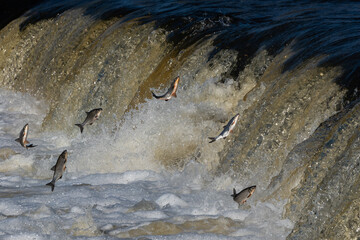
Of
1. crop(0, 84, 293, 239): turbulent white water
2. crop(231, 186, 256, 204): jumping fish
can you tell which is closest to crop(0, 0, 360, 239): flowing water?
crop(0, 84, 293, 239): turbulent white water

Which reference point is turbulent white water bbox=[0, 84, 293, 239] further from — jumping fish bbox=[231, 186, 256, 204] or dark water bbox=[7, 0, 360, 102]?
dark water bbox=[7, 0, 360, 102]

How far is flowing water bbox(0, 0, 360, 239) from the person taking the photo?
20.0ft

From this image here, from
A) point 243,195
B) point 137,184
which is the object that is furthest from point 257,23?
point 243,195

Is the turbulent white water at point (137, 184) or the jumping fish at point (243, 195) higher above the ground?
the turbulent white water at point (137, 184)

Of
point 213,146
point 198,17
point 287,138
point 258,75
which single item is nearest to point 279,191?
point 287,138

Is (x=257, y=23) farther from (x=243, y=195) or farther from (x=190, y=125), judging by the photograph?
(x=243, y=195)

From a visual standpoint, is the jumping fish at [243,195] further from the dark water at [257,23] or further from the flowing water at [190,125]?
the dark water at [257,23]

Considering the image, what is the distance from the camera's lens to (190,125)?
8.16 m

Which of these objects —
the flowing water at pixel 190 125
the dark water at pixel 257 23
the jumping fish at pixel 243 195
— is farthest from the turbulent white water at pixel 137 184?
the dark water at pixel 257 23

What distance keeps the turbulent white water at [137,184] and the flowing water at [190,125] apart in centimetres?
2

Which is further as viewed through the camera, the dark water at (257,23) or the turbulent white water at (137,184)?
the dark water at (257,23)

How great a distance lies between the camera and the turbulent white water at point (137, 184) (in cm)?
621

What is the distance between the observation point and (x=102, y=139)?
895 cm

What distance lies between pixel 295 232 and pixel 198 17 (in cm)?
546
